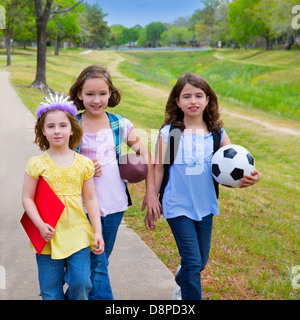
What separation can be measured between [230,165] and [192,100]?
57cm

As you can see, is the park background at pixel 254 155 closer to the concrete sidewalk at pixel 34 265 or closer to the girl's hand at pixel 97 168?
the concrete sidewalk at pixel 34 265

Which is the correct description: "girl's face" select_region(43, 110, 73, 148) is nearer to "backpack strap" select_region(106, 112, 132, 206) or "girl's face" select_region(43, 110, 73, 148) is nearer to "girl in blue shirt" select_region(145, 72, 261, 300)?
"backpack strap" select_region(106, 112, 132, 206)

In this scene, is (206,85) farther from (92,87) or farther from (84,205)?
(84,205)

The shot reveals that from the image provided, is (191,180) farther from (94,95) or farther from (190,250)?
(94,95)

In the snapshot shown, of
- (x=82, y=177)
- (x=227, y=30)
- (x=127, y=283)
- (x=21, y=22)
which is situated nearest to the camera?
(x=82, y=177)

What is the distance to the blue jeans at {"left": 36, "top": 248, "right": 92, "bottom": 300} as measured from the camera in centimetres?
254

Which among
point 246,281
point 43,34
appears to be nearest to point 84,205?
point 246,281

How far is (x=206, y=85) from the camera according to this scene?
3.18m

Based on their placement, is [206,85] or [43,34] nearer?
[206,85]

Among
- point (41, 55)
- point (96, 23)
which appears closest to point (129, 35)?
point (96, 23)

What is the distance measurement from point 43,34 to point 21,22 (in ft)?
46.0

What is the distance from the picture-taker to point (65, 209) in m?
2.57

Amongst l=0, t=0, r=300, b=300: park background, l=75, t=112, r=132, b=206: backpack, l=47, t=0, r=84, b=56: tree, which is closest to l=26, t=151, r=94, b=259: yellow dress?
l=75, t=112, r=132, b=206: backpack

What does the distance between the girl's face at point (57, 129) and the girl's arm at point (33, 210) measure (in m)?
0.28
